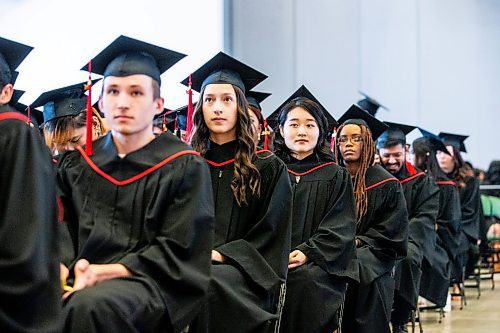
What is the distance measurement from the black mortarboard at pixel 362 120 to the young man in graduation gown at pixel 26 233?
3707mm

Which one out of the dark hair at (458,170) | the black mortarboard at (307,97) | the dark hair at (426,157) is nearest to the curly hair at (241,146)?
the black mortarboard at (307,97)

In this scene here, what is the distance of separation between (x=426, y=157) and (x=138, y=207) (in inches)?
215

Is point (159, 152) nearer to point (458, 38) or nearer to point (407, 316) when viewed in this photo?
point (407, 316)

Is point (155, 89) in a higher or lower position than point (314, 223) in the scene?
higher

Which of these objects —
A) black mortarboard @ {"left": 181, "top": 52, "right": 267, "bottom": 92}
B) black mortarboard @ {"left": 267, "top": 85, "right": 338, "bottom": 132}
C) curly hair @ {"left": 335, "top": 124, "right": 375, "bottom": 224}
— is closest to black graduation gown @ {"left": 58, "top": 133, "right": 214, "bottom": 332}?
black mortarboard @ {"left": 181, "top": 52, "right": 267, "bottom": 92}

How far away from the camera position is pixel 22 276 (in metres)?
2.59

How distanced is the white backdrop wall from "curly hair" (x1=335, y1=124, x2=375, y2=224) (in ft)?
16.2

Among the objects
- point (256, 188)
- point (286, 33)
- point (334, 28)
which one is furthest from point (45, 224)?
point (334, 28)

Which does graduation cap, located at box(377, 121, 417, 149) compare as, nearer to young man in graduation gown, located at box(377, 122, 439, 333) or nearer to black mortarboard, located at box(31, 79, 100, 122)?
young man in graduation gown, located at box(377, 122, 439, 333)

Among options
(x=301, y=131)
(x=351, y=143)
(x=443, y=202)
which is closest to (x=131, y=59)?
(x=301, y=131)

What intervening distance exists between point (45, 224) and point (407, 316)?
441 centimetres

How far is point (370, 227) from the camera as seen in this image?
605cm

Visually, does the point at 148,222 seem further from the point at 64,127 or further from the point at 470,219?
the point at 470,219

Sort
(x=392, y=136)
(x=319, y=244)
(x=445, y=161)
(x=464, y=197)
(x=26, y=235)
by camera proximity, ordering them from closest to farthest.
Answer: (x=26, y=235) < (x=319, y=244) < (x=392, y=136) < (x=445, y=161) < (x=464, y=197)
